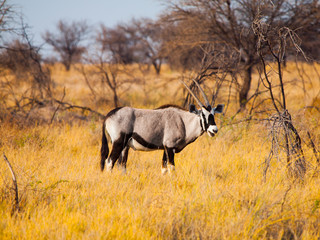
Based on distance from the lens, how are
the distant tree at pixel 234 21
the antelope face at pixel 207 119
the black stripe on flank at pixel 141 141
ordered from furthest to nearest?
the distant tree at pixel 234 21
the black stripe on flank at pixel 141 141
the antelope face at pixel 207 119

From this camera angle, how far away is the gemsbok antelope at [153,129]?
4375mm

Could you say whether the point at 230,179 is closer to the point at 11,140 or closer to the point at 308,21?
the point at 11,140

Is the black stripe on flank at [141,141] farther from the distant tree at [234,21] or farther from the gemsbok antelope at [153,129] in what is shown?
the distant tree at [234,21]

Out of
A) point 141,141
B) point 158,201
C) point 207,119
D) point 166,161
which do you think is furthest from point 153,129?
point 158,201

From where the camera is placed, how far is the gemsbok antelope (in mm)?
4375

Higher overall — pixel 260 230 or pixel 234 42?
pixel 234 42

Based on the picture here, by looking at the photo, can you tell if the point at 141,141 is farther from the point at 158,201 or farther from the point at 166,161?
the point at 158,201

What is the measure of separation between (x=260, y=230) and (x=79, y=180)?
2.20 metres

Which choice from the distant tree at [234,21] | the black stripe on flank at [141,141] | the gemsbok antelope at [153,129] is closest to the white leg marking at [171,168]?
the gemsbok antelope at [153,129]

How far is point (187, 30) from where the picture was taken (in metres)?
10.2

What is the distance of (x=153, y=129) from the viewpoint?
4.46m

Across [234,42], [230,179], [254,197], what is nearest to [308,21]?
[234,42]

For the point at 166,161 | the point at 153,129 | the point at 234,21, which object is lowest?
the point at 166,161

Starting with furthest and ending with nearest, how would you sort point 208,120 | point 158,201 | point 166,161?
1. point 166,161
2. point 208,120
3. point 158,201
